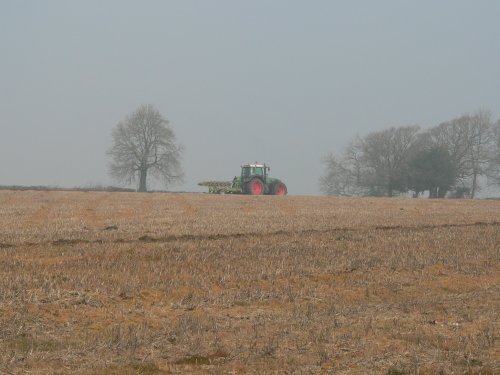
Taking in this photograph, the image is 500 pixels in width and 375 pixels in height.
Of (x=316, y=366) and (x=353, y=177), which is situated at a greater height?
(x=353, y=177)

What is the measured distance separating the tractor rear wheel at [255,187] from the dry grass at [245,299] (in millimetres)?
23976

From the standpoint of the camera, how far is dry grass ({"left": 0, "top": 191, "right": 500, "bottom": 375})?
6.79 meters

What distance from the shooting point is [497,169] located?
244 ft

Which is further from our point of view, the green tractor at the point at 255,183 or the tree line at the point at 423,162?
the tree line at the point at 423,162

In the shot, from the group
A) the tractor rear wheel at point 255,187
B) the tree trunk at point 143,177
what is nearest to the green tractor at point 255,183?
the tractor rear wheel at point 255,187

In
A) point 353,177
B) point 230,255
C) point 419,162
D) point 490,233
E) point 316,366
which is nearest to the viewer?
point 316,366

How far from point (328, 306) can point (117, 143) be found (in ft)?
210

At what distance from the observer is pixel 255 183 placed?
4516 cm

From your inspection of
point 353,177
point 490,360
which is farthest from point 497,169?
point 490,360

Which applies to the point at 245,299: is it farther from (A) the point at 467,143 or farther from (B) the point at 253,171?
(A) the point at 467,143

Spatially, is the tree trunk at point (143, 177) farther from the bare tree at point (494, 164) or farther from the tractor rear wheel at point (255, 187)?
the bare tree at point (494, 164)

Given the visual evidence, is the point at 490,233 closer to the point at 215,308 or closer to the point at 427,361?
the point at 215,308

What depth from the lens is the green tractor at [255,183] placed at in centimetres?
4544

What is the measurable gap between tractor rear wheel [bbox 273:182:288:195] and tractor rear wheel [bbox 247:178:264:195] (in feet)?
3.62
